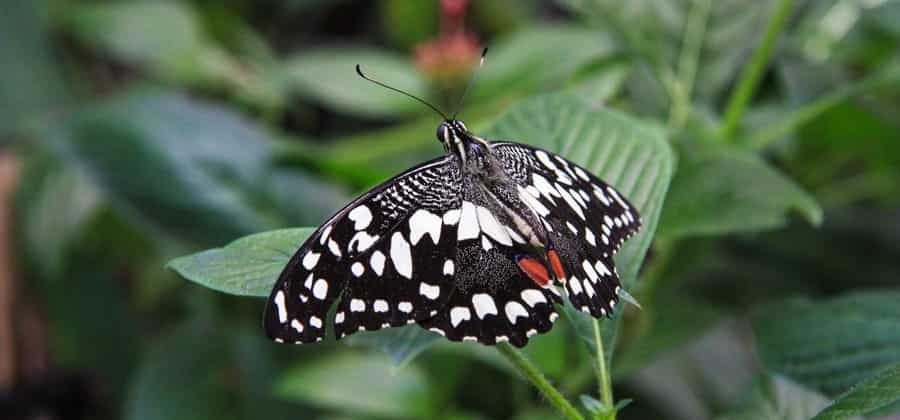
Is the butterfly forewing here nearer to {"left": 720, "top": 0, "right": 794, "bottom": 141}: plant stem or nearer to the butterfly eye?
the butterfly eye

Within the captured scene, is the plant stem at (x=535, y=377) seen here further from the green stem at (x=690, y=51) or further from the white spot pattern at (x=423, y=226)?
the green stem at (x=690, y=51)

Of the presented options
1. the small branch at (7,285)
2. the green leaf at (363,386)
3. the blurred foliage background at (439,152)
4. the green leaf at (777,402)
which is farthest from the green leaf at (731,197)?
the small branch at (7,285)

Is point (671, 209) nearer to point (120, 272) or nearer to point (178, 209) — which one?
point (178, 209)

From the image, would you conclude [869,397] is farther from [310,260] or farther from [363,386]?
[363,386]

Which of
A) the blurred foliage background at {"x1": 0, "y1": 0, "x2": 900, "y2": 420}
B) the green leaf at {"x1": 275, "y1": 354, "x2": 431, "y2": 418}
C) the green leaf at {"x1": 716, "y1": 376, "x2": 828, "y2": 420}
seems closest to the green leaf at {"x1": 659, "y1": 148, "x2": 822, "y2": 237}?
the blurred foliage background at {"x1": 0, "y1": 0, "x2": 900, "y2": 420}

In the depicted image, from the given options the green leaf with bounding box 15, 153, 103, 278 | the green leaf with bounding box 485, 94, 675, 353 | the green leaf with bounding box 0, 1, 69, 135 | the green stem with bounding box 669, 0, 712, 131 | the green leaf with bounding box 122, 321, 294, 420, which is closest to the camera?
the green leaf with bounding box 485, 94, 675, 353
